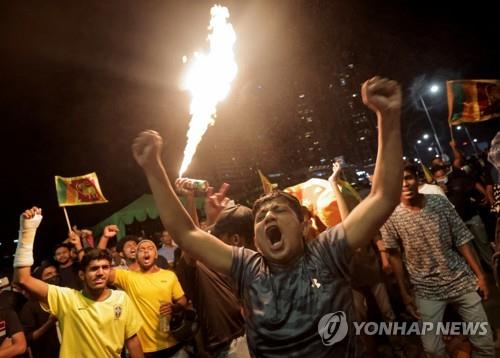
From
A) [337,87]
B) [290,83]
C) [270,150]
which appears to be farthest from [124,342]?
[337,87]

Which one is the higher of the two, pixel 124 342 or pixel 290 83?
pixel 290 83

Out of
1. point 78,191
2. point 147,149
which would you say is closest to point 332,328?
point 147,149

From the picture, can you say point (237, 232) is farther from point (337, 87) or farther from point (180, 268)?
point (337, 87)

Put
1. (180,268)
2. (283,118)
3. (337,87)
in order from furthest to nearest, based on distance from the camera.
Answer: (337,87), (283,118), (180,268)

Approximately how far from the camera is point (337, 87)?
166 ft

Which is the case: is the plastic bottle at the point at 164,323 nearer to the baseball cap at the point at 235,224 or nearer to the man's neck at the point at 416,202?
the baseball cap at the point at 235,224

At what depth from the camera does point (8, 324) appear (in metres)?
4.02

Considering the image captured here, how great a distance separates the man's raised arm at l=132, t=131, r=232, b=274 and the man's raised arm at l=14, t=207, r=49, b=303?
2324 millimetres

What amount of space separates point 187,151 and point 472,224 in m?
6.60

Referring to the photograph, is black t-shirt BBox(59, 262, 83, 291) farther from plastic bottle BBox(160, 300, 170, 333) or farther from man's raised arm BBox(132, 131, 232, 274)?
man's raised arm BBox(132, 131, 232, 274)

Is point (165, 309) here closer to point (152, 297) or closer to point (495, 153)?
point (152, 297)

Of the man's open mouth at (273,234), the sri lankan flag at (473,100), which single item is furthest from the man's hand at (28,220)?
the sri lankan flag at (473,100)

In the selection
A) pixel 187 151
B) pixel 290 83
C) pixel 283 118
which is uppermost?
pixel 290 83

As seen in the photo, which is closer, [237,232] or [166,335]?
[237,232]
